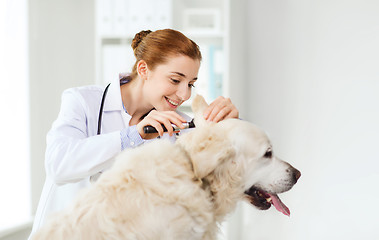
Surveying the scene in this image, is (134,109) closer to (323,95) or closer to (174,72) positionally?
(174,72)

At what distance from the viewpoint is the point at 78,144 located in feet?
3.96

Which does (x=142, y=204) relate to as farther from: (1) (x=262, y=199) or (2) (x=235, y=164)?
(1) (x=262, y=199)

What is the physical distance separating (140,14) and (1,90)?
104 centimetres

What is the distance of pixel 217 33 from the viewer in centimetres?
240

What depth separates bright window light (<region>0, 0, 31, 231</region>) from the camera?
2277 mm

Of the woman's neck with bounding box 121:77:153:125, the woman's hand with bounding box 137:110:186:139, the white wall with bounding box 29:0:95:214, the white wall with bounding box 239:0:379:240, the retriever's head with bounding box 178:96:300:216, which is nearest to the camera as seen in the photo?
the retriever's head with bounding box 178:96:300:216

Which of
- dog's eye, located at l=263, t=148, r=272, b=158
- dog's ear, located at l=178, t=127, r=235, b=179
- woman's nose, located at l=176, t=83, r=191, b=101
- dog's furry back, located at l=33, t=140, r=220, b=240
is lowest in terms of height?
dog's furry back, located at l=33, t=140, r=220, b=240

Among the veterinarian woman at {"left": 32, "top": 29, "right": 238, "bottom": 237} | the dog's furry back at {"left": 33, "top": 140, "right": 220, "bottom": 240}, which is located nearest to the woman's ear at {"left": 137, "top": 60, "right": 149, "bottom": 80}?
the veterinarian woman at {"left": 32, "top": 29, "right": 238, "bottom": 237}

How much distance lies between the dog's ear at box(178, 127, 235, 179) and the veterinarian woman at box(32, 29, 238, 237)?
137 mm

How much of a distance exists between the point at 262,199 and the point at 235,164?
188 mm

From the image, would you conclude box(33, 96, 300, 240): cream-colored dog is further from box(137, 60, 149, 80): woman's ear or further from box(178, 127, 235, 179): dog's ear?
box(137, 60, 149, 80): woman's ear

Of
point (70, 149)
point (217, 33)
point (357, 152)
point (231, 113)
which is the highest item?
point (217, 33)

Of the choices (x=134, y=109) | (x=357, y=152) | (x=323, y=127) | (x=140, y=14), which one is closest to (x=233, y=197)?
(x=134, y=109)

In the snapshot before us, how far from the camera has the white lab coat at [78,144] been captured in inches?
47.1
